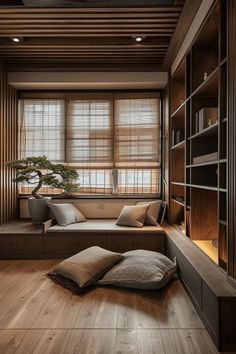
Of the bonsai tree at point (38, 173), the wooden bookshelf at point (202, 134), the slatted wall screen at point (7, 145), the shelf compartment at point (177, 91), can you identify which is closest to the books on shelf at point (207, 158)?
the wooden bookshelf at point (202, 134)

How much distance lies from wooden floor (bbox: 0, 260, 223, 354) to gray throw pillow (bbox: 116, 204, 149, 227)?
1.21 m

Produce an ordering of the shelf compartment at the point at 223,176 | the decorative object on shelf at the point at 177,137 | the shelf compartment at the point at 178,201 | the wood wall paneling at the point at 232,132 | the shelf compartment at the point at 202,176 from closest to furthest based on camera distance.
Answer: the wood wall paneling at the point at 232,132
the shelf compartment at the point at 223,176
the shelf compartment at the point at 202,176
the shelf compartment at the point at 178,201
the decorative object on shelf at the point at 177,137

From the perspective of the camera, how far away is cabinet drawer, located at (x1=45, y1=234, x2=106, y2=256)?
3982mm

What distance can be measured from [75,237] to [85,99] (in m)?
2.40

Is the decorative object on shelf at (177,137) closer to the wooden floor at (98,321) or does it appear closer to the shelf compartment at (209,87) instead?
the shelf compartment at (209,87)

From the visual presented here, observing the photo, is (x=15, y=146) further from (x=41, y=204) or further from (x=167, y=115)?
(x=167, y=115)

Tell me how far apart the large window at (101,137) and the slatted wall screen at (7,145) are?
0.68ft

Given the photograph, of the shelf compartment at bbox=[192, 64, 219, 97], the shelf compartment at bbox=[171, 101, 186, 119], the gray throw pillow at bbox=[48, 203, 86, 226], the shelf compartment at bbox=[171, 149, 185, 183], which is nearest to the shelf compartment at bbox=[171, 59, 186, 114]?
the shelf compartment at bbox=[171, 101, 186, 119]

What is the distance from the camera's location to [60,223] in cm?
421

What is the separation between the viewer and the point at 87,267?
297cm

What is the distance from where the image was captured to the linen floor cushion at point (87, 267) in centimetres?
288

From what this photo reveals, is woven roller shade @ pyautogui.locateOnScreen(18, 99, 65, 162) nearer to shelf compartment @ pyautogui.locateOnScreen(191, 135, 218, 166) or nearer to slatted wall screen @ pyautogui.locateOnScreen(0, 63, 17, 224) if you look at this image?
slatted wall screen @ pyautogui.locateOnScreen(0, 63, 17, 224)

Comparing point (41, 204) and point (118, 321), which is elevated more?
point (41, 204)

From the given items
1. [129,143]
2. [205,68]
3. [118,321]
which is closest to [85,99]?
[129,143]
